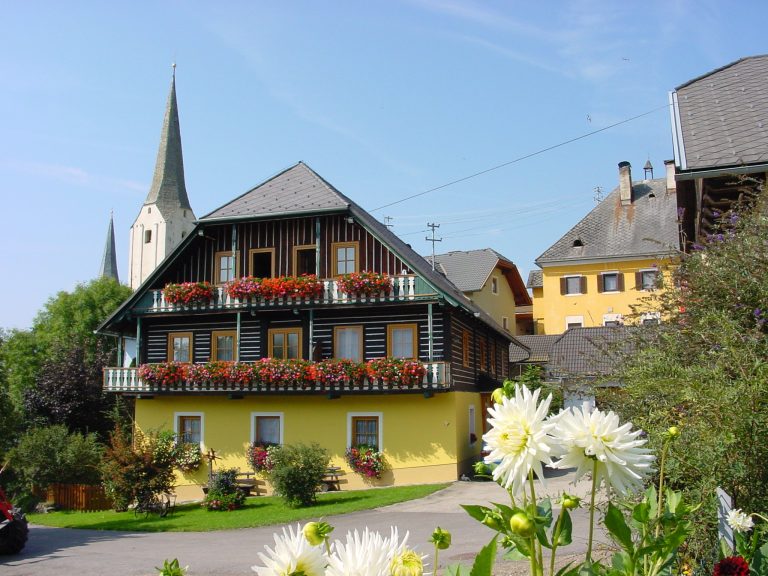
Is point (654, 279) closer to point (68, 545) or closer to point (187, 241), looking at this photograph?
point (68, 545)

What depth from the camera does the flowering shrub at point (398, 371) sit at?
23.9 metres

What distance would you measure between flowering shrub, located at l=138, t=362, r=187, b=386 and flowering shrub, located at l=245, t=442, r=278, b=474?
348cm

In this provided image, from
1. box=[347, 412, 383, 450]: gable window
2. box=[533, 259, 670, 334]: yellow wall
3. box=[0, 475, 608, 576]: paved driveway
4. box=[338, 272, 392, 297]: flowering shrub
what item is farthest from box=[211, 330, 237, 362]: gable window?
box=[533, 259, 670, 334]: yellow wall

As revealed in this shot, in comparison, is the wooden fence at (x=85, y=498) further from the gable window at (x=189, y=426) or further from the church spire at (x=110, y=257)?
the church spire at (x=110, y=257)

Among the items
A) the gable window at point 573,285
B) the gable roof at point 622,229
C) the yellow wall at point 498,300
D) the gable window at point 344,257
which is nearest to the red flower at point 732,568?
the gable window at point 344,257

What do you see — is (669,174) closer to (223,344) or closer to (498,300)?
(498,300)

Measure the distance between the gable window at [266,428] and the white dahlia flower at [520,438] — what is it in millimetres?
25090

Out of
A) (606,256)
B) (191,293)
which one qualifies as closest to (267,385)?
(191,293)

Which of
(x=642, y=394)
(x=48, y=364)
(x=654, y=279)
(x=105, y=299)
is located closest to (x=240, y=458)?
(x=48, y=364)

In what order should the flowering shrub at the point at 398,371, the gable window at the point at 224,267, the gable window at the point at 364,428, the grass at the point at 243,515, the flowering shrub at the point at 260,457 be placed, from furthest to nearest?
1. the gable window at the point at 224,267
2. the flowering shrub at the point at 260,457
3. the gable window at the point at 364,428
4. the flowering shrub at the point at 398,371
5. the grass at the point at 243,515

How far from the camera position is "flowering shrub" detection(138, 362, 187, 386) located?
1057 inches

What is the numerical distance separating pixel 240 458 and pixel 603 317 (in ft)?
85.6

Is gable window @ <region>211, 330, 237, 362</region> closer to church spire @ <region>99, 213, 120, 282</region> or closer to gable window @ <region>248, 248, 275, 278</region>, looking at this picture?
gable window @ <region>248, 248, 275, 278</region>

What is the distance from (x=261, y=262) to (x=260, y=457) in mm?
7013
